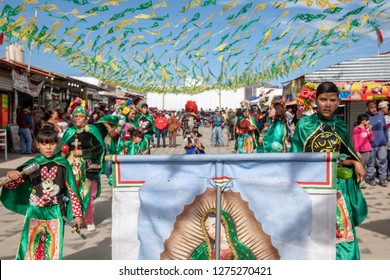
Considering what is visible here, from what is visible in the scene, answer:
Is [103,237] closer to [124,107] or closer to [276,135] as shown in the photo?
[124,107]

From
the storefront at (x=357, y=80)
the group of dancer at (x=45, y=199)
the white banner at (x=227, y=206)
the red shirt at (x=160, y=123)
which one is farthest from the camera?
the red shirt at (x=160, y=123)

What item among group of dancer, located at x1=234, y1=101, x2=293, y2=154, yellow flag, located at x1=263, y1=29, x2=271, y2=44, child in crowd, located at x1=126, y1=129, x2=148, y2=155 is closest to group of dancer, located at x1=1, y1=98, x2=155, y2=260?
yellow flag, located at x1=263, y1=29, x2=271, y2=44

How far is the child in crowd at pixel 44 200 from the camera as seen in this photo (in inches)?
144

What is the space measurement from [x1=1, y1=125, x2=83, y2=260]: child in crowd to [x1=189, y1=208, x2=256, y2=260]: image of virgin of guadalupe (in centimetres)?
142

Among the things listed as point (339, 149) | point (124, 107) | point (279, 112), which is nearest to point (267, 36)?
point (339, 149)

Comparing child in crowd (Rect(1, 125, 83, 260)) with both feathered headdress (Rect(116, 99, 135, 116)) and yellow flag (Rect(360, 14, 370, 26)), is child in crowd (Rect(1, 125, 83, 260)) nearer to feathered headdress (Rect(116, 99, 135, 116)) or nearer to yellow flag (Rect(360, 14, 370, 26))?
yellow flag (Rect(360, 14, 370, 26))

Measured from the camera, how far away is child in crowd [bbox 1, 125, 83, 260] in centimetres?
366

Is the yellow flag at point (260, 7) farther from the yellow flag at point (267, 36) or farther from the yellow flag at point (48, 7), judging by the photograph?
the yellow flag at point (48, 7)

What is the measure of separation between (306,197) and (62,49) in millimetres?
4469

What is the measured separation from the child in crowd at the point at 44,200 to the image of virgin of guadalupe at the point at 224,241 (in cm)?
142

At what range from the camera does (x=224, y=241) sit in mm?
2676

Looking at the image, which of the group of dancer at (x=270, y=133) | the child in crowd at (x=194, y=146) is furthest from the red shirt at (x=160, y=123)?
the child in crowd at (x=194, y=146)

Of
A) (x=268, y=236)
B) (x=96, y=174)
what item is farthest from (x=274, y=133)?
(x=268, y=236)

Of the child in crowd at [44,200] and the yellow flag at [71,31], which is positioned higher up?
the yellow flag at [71,31]
